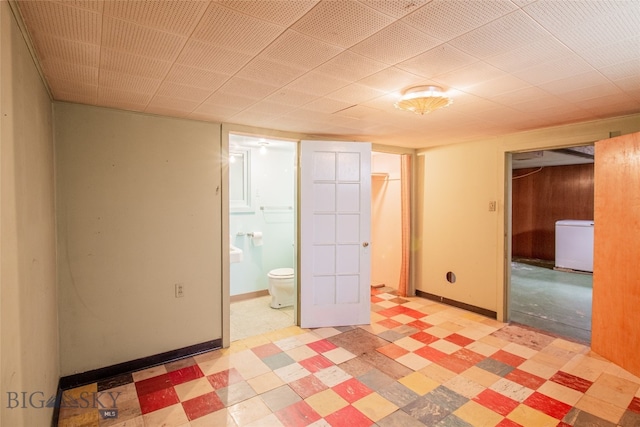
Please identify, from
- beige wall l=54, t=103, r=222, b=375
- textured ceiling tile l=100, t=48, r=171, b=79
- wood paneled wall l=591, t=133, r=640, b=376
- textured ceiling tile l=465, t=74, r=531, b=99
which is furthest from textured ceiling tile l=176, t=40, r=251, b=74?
wood paneled wall l=591, t=133, r=640, b=376

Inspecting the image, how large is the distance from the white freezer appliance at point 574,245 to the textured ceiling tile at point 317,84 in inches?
270

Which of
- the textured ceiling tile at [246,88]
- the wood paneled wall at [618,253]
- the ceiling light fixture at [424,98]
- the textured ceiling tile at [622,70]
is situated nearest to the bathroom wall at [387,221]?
the wood paneled wall at [618,253]

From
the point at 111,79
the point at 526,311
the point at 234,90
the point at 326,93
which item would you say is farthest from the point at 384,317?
the point at 111,79

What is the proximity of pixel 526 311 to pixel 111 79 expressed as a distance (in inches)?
199

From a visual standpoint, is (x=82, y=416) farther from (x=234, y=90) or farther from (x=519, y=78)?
(x=519, y=78)

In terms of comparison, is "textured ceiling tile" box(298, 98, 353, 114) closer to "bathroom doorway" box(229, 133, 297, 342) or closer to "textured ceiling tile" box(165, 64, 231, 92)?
"textured ceiling tile" box(165, 64, 231, 92)

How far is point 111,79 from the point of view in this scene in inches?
80.0

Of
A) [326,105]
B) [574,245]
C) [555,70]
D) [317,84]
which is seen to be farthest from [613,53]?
[574,245]

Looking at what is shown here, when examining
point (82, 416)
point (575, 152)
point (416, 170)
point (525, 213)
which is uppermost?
point (575, 152)

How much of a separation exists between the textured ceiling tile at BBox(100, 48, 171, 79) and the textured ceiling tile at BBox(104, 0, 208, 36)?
39 centimetres

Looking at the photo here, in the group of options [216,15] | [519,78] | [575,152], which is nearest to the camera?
[216,15]

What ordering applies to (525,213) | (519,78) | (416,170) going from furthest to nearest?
(525,213)
(416,170)
(519,78)

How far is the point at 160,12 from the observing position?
133 cm

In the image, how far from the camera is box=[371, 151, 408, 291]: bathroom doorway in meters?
5.08
